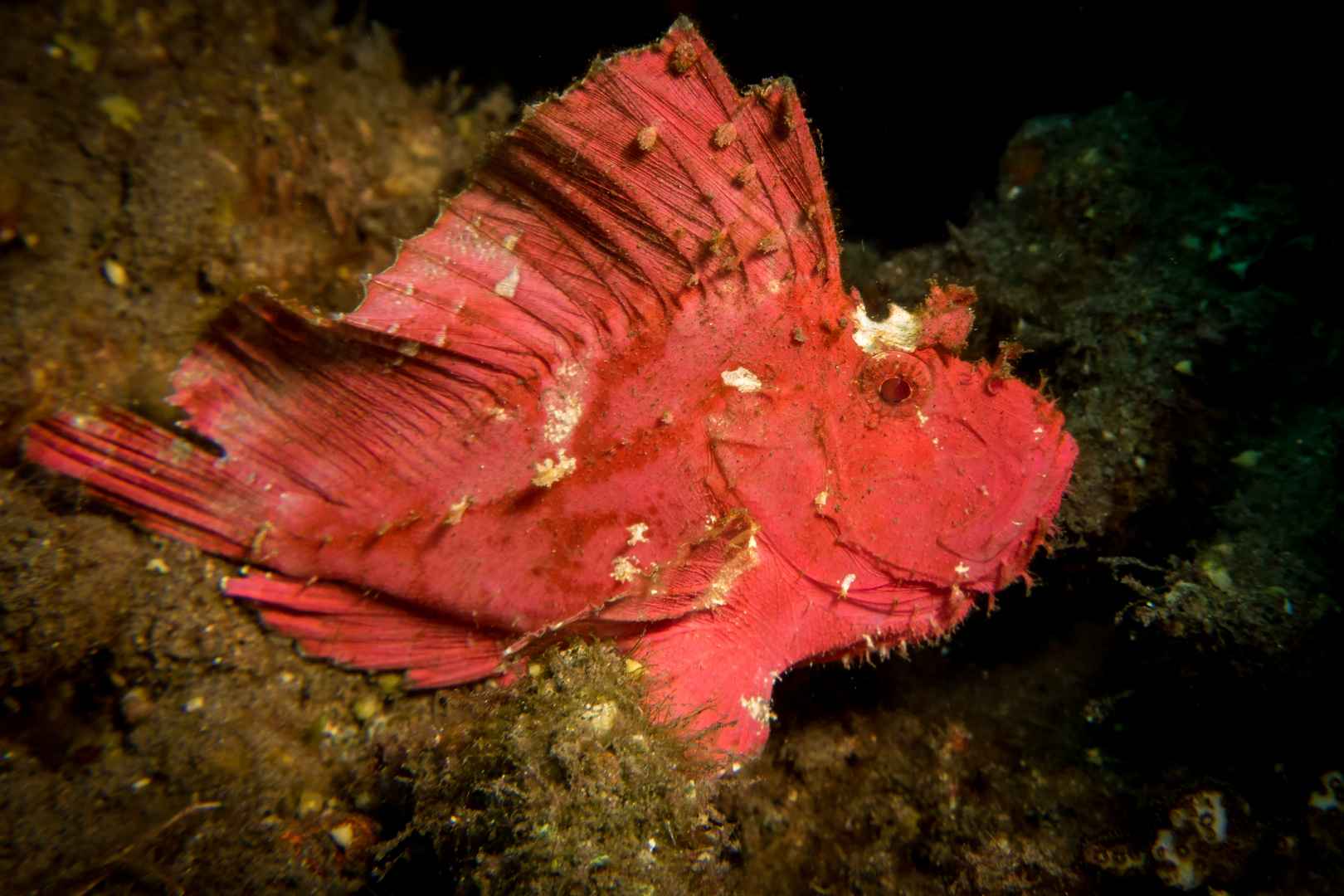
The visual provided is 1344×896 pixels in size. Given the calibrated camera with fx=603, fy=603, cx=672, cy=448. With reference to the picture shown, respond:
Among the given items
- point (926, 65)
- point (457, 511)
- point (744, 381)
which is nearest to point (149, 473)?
point (457, 511)

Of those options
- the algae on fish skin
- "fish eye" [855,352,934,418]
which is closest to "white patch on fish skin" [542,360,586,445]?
the algae on fish skin

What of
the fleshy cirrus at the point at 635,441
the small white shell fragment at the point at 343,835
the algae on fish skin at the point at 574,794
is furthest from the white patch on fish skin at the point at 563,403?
the small white shell fragment at the point at 343,835

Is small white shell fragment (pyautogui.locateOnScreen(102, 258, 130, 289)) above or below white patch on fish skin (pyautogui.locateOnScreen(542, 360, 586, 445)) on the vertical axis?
above

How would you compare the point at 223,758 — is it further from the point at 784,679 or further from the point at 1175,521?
the point at 1175,521

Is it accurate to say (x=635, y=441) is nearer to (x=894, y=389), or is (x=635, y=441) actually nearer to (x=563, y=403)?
(x=563, y=403)

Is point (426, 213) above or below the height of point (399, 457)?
above

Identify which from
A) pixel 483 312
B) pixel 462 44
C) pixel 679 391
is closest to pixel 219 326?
pixel 483 312

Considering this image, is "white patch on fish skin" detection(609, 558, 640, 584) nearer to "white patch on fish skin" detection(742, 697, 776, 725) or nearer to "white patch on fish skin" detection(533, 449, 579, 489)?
"white patch on fish skin" detection(533, 449, 579, 489)

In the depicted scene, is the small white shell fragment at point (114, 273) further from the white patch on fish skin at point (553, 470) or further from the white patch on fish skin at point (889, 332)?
the white patch on fish skin at point (889, 332)
